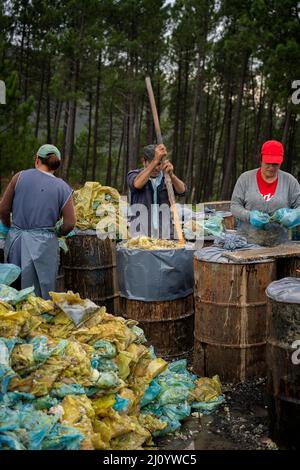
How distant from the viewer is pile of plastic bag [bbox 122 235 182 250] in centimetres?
521

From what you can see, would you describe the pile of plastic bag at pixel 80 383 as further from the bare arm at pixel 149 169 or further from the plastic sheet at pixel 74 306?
the bare arm at pixel 149 169

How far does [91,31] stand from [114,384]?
920 inches

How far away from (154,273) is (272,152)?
1.53 meters

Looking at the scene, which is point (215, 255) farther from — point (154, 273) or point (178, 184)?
point (178, 184)

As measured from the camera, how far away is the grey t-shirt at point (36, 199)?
4.62 metres

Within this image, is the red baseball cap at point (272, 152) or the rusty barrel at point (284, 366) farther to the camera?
the red baseball cap at point (272, 152)

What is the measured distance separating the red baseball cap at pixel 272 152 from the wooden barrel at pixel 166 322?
4.94 feet

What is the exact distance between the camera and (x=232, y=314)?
4.61 meters

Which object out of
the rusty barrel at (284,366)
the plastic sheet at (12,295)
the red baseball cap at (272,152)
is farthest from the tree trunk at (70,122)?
the rusty barrel at (284,366)

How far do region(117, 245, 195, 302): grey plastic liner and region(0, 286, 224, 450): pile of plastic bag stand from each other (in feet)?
2.35

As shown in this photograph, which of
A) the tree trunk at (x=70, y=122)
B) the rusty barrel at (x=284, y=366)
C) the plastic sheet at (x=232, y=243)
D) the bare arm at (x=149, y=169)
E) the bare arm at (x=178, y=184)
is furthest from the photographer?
the tree trunk at (x=70, y=122)

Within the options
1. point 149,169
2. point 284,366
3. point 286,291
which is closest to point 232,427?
point 284,366

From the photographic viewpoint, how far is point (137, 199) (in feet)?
18.6

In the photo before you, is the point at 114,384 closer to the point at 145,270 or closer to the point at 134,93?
the point at 145,270
